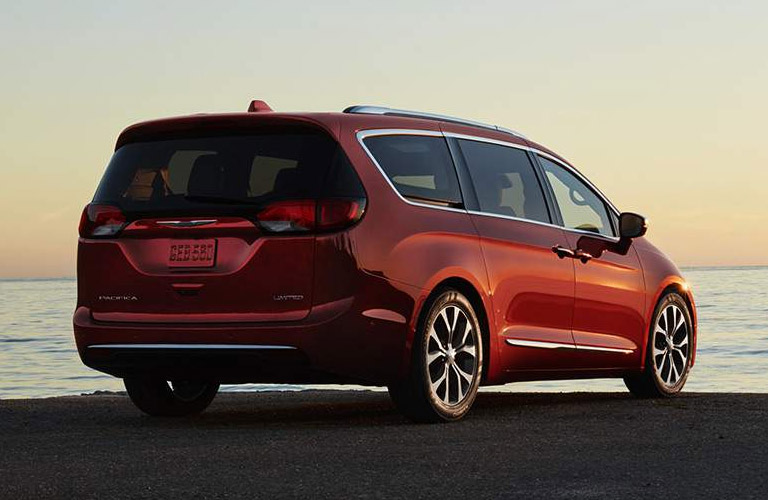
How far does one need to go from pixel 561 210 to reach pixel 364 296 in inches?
96.9

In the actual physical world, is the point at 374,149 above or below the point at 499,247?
above

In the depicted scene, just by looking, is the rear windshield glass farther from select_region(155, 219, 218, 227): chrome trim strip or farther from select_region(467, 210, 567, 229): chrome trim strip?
select_region(467, 210, 567, 229): chrome trim strip

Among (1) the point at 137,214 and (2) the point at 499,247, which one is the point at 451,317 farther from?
(1) the point at 137,214

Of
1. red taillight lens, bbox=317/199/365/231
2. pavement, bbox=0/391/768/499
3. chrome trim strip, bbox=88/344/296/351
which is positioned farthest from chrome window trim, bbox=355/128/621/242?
pavement, bbox=0/391/768/499

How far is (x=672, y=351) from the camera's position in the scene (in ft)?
37.2

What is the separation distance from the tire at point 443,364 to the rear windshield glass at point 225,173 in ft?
3.26

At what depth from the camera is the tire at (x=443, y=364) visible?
8.72 metres

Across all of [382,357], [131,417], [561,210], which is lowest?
[131,417]

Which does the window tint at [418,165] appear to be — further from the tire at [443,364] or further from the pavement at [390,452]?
the pavement at [390,452]

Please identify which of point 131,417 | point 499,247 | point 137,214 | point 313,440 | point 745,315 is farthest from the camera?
point 745,315

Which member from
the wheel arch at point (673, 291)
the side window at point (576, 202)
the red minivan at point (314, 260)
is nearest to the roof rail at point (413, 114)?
the red minivan at point (314, 260)

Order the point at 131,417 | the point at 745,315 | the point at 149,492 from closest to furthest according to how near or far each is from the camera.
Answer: the point at 149,492
the point at 131,417
the point at 745,315

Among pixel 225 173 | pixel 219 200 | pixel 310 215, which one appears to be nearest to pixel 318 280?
pixel 310 215

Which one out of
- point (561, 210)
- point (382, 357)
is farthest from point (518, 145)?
point (382, 357)
